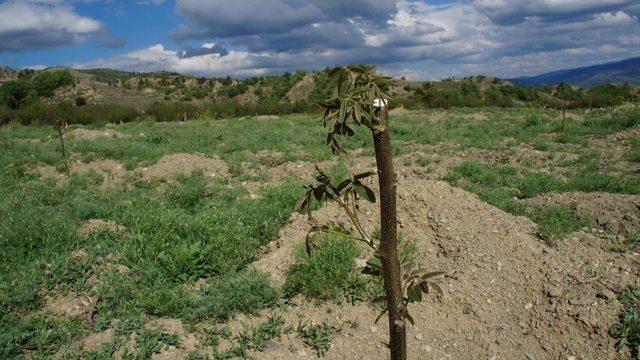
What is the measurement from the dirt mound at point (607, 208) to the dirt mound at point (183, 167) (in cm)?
629

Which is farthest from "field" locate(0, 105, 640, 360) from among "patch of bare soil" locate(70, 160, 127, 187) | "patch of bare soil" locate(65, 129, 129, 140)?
"patch of bare soil" locate(65, 129, 129, 140)

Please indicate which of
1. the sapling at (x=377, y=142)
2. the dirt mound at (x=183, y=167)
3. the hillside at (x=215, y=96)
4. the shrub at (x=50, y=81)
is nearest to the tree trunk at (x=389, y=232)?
the sapling at (x=377, y=142)

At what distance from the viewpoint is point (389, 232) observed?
178cm

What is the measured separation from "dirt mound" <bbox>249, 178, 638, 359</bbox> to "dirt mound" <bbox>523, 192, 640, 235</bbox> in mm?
836

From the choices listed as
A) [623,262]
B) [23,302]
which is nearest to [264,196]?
[23,302]

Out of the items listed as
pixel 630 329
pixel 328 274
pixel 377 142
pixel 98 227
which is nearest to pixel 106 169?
pixel 98 227

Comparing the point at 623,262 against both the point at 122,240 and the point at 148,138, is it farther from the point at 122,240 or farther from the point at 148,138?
the point at 148,138

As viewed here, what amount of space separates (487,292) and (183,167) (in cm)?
769

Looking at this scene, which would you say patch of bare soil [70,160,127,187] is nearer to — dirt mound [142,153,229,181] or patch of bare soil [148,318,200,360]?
dirt mound [142,153,229,181]

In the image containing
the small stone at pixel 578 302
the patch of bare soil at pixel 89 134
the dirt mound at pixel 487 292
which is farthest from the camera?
the patch of bare soil at pixel 89 134

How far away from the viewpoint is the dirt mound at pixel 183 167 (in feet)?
33.4

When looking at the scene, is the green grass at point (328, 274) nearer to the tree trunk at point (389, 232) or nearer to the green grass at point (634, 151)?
the tree trunk at point (389, 232)

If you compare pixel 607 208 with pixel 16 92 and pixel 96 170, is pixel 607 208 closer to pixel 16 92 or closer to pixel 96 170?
pixel 96 170

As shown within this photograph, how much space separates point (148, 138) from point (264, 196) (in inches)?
320
